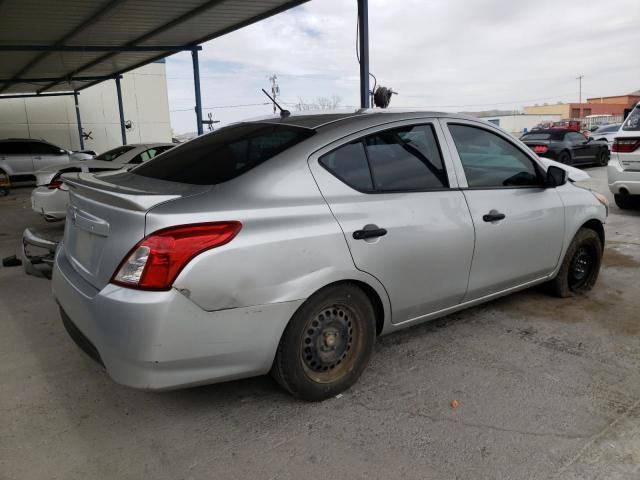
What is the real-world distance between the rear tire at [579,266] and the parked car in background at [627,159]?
162 inches

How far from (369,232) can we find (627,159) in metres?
6.83

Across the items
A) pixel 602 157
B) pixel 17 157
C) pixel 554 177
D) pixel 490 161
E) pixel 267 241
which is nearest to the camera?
pixel 267 241

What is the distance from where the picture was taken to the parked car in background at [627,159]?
770 centimetres

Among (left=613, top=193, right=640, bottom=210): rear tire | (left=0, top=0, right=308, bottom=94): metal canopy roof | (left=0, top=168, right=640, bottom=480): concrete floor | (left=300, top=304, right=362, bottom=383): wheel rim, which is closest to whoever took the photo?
(left=0, top=168, right=640, bottom=480): concrete floor

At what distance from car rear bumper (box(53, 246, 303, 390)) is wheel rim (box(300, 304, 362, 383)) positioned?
0.77 ft

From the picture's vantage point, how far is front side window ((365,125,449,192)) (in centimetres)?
300

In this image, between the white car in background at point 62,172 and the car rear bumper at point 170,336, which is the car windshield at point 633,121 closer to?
the white car in background at point 62,172

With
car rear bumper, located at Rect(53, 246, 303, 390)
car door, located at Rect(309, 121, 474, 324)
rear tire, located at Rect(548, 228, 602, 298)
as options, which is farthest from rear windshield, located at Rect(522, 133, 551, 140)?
car rear bumper, located at Rect(53, 246, 303, 390)

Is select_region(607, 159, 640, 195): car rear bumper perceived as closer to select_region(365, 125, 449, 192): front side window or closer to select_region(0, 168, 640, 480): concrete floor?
select_region(0, 168, 640, 480): concrete floor

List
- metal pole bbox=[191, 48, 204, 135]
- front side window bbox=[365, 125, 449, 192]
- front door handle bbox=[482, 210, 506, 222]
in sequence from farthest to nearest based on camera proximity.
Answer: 1. metal pole bbox=[191, 48, 204, 135]
2. front door handle bbox=[482, 210, 506, 222]
3. front side window bbox=[365, 125, 449, 192]

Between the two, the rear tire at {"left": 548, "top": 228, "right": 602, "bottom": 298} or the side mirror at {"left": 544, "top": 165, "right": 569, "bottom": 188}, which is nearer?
the side mirror at {"left": 544, "top": 165, "right": 569, "bottom": 188}

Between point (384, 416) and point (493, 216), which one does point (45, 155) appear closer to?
point (493, 216)

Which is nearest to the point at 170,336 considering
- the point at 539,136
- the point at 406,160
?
the point at 406,160

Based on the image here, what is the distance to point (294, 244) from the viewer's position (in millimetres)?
2516
